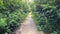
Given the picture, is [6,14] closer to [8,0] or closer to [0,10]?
[0,10]

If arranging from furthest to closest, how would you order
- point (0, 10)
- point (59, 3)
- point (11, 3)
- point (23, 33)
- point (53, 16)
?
point (11, 3) → point (23, 33) → point (0, 10) → point (53, 16) → point (59, 3)

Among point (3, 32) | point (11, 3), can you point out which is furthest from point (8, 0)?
point (3, 32)

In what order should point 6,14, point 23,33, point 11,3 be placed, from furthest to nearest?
1. point 11,3
2. point 23,33
3. point 6,14

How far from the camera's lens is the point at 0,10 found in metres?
11.8

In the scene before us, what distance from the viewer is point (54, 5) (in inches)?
384

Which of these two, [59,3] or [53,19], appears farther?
[53,19]

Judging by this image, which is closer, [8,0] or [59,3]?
[59,3]

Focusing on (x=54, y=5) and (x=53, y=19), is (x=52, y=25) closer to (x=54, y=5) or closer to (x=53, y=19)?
(x=53, y=19)

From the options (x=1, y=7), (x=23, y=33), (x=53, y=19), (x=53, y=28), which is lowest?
(x=23, y=33)

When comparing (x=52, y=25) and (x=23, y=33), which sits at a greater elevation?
(x=52, y=25)

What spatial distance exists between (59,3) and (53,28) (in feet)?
6.93

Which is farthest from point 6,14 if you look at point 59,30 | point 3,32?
point 59,30

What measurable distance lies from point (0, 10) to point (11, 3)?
443 cm

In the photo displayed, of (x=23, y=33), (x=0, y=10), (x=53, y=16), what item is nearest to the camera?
(x=53, y=16)
